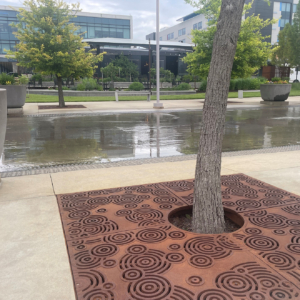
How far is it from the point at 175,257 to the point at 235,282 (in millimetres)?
567

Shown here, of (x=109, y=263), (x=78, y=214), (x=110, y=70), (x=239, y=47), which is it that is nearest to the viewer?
(x=109, y=263)

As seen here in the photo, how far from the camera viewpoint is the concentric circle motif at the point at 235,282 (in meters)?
2.43

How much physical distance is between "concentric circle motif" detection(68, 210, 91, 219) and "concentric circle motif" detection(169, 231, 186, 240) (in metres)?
1.10

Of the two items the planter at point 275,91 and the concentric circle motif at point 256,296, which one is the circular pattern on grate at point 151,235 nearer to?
the concentric circle motif at point 256,296

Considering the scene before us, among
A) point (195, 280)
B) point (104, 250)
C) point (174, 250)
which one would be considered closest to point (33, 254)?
point (104, 250)

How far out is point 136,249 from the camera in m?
3.03

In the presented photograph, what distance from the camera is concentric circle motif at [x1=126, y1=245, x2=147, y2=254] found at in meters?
2.98

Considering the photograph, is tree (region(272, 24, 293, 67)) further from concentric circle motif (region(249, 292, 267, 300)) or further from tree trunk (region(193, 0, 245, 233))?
concentric circle motif (region(249, 292, 267, 300))

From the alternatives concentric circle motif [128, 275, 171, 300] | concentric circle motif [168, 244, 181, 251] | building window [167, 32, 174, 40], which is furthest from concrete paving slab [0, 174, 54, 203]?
building window [167, 32, 174, 40]

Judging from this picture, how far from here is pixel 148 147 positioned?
847 cm

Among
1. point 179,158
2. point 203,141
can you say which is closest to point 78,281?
point 203,141

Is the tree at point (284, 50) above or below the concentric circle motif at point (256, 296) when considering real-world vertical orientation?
above

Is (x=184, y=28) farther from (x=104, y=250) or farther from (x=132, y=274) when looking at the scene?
(x=132, y=274)

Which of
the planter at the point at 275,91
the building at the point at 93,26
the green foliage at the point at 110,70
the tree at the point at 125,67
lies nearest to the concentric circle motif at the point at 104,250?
the planter at the point at 275,91
